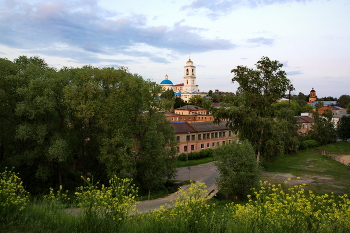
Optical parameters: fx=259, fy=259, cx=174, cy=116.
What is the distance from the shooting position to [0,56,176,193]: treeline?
19500mm

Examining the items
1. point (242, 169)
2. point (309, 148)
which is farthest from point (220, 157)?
point (309, 148)

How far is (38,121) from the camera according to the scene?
20.4 m

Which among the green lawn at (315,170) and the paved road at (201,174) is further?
the paved road at (201,174)

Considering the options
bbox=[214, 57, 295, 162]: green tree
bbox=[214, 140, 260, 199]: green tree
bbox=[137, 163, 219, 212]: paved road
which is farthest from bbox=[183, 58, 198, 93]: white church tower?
bbox=[214, 140, 260, 199]: green tree

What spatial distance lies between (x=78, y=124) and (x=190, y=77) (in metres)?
108

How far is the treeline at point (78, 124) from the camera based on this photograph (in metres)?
19.5

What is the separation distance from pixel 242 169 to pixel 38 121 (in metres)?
16.3

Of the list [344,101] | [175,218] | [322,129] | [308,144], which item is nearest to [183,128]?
[308,144]

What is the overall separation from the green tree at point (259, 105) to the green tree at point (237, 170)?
22.0 feet

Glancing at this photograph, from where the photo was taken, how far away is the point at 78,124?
22.0 meters

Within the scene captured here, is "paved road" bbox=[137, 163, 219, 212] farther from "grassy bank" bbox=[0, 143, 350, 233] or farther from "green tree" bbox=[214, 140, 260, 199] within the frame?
"grassy bank" bbox=[0, 143, 350, 233]

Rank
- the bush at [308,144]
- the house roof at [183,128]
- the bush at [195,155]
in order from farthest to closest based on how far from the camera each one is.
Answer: the bush at [308,144], the house roof at [183,128], the bush at [195,155]

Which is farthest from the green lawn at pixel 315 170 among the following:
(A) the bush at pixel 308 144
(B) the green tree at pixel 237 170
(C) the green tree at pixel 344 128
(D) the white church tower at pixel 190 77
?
(D) the white church tower at pixel 190 77

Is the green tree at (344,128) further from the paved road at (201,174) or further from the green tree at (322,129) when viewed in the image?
the paved road at (201,174)
